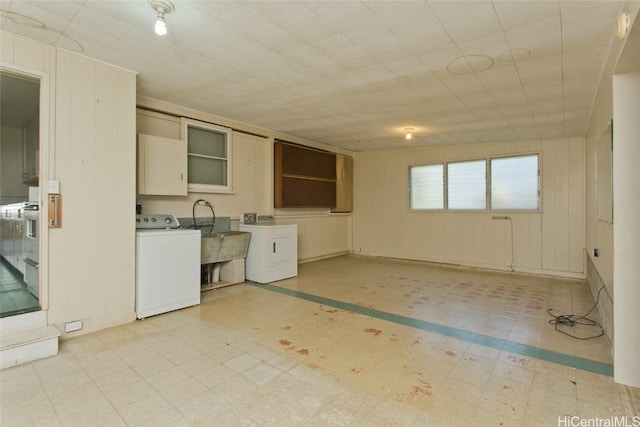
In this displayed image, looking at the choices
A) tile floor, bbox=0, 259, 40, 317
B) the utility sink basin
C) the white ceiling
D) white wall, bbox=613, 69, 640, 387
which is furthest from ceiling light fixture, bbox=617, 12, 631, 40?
Result: tile floor, bbox=0, 259, 40, 317

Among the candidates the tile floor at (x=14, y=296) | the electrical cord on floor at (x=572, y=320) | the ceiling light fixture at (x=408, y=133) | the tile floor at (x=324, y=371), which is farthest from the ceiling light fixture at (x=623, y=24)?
the tile floor at (x=14, y=296)

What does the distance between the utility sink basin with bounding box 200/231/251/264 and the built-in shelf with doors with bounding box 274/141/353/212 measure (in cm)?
120

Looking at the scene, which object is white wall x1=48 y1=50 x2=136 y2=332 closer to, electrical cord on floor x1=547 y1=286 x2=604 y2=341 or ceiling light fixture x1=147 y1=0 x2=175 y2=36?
ceiling light fixture x1=147 y1=0 x2=175 y2=36

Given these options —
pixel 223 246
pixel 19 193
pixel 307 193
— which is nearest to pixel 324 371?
pixel 223 246

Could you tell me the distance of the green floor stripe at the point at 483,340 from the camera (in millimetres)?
2430

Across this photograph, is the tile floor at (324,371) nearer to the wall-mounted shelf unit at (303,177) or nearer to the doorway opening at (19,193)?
the doorway opening at (19,193)

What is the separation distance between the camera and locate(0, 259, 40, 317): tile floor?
2.70 m

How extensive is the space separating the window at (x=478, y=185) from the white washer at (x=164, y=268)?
5.07 meters

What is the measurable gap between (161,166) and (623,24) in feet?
14.8

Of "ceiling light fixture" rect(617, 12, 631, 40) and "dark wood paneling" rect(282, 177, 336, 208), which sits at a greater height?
"ceiling light fixture" rect(617, 12, 631, 40)

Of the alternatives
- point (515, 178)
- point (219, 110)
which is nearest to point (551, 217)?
point (515, 178)

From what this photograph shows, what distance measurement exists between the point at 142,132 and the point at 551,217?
680 centimetres

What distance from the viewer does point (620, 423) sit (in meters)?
1.77

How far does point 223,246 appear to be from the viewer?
4.71 meters
